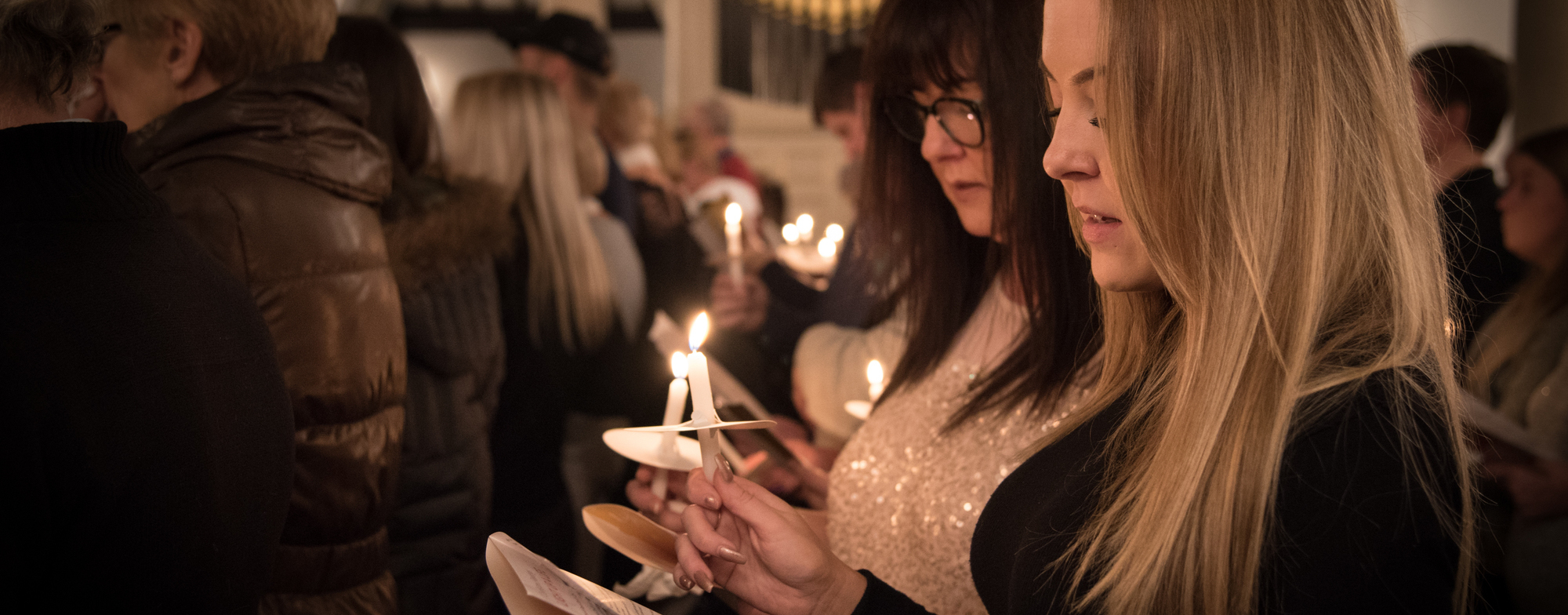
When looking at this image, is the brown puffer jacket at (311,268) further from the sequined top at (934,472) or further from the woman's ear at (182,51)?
the sequined top at (934,472)

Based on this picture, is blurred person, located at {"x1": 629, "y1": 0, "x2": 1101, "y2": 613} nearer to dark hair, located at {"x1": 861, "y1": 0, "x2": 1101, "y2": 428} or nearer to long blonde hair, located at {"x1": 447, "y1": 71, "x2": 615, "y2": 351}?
dark hair, located at {"x1": 861, "y1": 0, "x2": 1101, "y2": 428}

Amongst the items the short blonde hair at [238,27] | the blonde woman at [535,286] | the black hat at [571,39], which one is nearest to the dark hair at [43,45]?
the short blonde hair at [238,27]

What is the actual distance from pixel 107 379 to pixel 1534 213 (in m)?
3.11

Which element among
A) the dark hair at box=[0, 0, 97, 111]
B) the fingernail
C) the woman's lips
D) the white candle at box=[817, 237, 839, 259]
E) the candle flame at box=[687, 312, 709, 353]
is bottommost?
the white candle at box=[817, 237, 839, 259]

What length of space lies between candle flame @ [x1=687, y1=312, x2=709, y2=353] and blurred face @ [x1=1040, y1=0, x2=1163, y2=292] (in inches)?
15.5

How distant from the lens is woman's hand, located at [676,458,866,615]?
100 centimetres

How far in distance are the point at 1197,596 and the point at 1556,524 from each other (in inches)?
70.0

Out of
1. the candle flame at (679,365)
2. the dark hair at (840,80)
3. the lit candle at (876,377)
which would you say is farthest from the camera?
the dark hair at (840,80)

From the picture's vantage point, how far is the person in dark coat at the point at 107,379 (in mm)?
865

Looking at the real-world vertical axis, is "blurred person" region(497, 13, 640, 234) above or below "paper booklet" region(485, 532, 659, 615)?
above

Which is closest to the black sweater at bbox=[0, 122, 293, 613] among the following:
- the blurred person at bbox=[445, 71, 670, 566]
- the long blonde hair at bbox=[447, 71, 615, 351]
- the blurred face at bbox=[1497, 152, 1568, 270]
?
the blurred person at bbox=[445, 71, 670, 566]

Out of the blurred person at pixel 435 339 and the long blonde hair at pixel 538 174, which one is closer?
the blurred person at pixel 435 339

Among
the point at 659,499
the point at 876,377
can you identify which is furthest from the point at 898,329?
the point at 659,499

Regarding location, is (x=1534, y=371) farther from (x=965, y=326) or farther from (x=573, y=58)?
(x=573, y=58)
